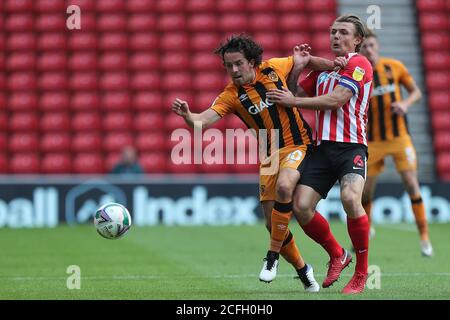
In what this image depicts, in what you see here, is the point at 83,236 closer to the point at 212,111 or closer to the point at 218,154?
the point at 218,154

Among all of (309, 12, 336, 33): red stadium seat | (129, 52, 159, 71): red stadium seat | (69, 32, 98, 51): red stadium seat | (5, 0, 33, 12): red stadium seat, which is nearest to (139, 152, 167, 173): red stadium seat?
(129, 52, 159, 71): red stadium seat

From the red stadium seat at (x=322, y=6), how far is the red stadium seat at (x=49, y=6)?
512 cm

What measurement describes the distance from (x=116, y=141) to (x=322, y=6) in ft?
17.6

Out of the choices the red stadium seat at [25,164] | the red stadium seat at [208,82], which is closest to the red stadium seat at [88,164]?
the red stadium seat at [25,164]

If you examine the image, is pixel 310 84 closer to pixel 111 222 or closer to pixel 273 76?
pixel 273 76

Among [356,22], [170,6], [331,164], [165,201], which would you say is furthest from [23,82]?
[331,164]

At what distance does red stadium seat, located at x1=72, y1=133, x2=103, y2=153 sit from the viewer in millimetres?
17500

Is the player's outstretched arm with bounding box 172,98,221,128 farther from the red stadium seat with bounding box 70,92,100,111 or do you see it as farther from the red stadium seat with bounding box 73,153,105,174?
the red stadium seat with bounding box 70,92,100,111

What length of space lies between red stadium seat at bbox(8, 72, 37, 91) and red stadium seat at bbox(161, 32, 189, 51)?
2.72 m

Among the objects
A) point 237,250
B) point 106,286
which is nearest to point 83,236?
point 237,250

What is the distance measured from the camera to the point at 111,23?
19.1 metres

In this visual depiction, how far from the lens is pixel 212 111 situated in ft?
23.2

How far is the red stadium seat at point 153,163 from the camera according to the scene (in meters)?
17.3

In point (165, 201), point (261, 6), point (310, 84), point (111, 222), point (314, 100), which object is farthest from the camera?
point (261, 6)
